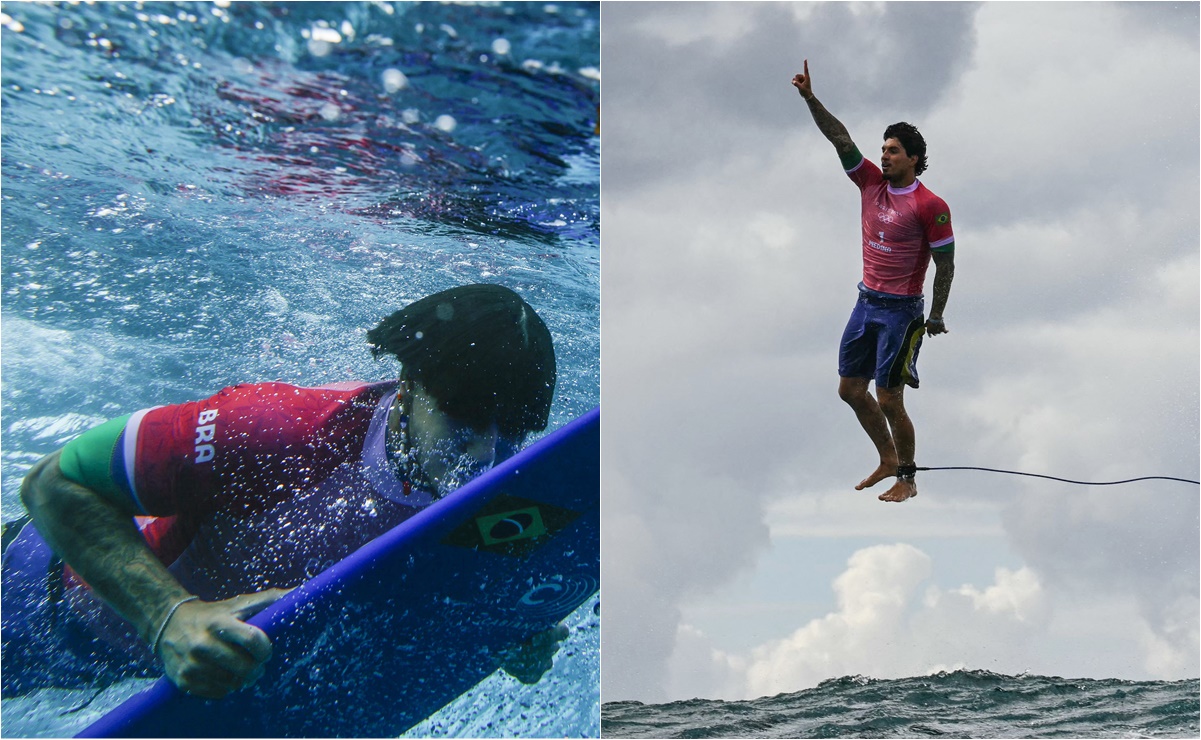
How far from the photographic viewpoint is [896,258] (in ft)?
9.72

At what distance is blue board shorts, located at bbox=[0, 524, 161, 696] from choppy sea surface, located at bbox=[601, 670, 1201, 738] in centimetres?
215

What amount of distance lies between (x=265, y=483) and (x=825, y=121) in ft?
8.11

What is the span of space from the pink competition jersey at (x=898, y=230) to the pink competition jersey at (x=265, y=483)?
6.33ft

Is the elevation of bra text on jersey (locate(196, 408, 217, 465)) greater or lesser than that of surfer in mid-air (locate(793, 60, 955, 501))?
lesser

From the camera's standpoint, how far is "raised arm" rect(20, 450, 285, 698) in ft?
9.32

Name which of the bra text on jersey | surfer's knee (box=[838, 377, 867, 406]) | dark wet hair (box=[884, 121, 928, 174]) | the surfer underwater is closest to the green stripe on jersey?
the surfer underwater

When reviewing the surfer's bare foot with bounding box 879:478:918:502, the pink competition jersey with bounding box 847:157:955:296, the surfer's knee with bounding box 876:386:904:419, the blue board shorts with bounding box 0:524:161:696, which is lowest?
the blue board shorts with bounding box 0:524:161:696

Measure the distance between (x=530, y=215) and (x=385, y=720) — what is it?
255 cm

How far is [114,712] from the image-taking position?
2.74 meters

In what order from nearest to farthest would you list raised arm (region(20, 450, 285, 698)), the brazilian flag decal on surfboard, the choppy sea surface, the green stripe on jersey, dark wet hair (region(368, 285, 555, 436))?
raised arm (region(20, 450, 285, 698)) → the green stripe on jersey → the brazilian flag decal on surfboard → dark wet hair (region(368, 285, 555, 436)) → the choppy sea surface

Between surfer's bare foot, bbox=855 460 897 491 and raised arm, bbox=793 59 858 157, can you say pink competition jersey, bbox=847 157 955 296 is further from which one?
surfer's bare foot, bbox=855 460 897 491

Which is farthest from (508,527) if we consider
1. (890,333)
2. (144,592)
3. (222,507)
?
(890,333)

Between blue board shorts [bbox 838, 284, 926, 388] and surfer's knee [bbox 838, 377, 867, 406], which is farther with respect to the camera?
surfer's knee [bbox 838, 377, 867, 406]

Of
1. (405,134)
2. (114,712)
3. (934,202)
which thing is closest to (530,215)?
(405,134)
